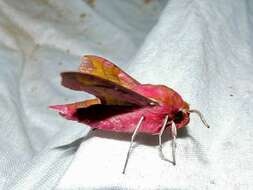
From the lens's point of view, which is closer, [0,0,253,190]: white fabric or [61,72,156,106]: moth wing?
[61,72,156,106]: moth wing

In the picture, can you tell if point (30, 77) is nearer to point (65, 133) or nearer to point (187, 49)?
point (65, 133)

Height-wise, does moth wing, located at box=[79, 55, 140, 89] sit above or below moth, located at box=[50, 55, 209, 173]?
above

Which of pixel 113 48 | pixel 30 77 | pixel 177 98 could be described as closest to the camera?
pixel 177 98

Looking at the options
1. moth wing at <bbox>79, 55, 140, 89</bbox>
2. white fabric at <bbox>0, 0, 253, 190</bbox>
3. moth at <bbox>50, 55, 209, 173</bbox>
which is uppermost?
moth wing at <bbox>79, 55, 140, 89</bbox>

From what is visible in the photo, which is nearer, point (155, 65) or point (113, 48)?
point (155, 65)

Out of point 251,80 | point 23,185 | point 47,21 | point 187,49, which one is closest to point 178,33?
point 187,49

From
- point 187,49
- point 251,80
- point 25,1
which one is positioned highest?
point 25,1

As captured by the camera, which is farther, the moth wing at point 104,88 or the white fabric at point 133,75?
the white fabric at point 133,75
